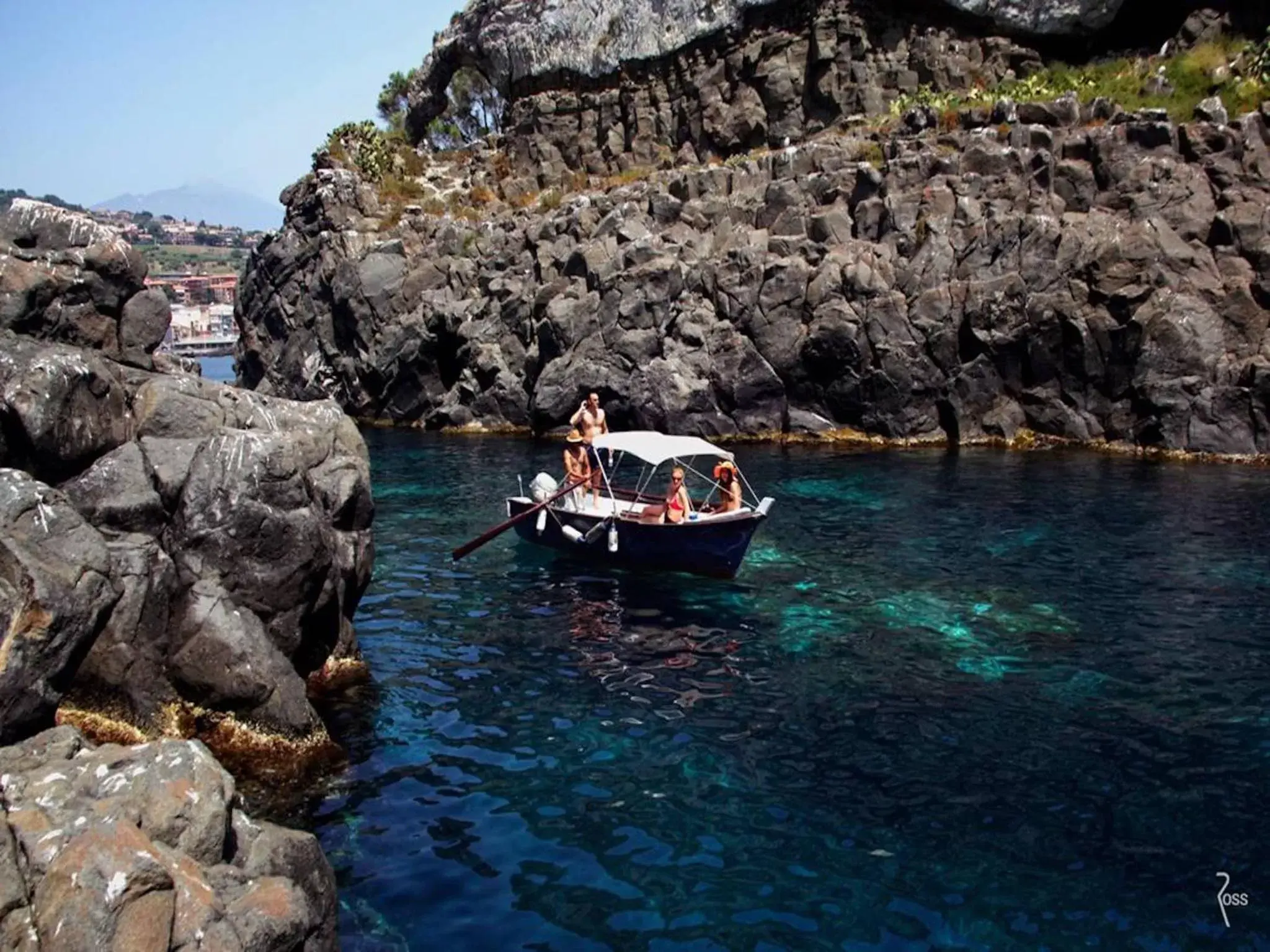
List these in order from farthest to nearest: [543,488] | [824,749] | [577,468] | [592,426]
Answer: [592,426] < [577,468] < [543,488] < [824,749]

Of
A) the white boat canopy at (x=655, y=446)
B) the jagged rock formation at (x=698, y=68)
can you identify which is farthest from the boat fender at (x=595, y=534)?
the jagged rock formation at (x=698, y=68)

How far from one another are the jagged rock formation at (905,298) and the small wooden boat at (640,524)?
19.4 metres

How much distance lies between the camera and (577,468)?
3023 cm

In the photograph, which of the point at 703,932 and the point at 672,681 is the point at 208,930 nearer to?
the point at 703,932

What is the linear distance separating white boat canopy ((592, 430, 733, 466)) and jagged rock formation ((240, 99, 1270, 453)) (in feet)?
68.3

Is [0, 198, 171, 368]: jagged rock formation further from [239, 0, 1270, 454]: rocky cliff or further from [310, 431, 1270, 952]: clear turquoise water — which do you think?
[239, 0, 1270, 454]: rocky cliff

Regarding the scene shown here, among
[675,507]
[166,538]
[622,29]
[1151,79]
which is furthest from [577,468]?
[622,29]

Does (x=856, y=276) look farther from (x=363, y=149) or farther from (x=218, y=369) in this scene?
(x=218, y=369)

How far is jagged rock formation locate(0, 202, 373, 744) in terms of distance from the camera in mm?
12984

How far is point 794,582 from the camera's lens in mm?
24922

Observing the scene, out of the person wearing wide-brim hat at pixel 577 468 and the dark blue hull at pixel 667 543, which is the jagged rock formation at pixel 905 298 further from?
the dark blue hull at pixel 667 543

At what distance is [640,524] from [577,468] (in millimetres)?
5415

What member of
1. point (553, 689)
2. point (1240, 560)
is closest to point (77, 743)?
point (553, 689)

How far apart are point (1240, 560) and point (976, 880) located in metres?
17.3
